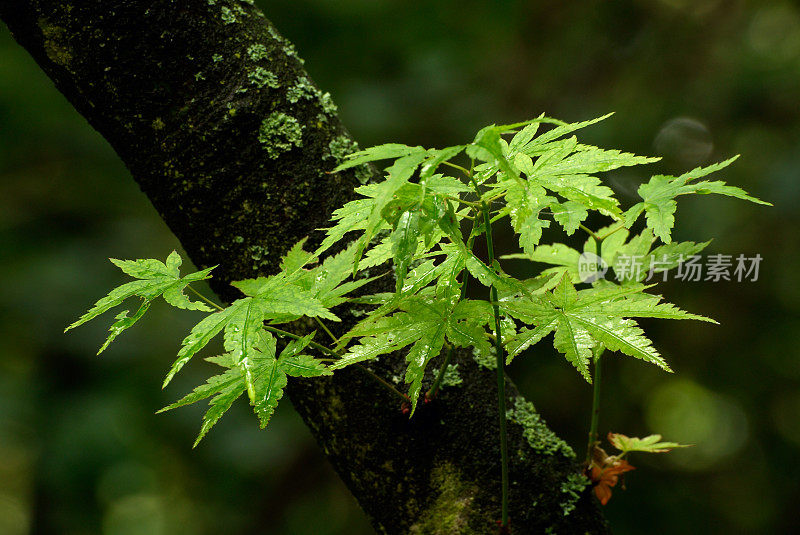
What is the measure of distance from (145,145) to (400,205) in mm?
453

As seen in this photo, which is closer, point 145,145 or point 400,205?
point 400,205

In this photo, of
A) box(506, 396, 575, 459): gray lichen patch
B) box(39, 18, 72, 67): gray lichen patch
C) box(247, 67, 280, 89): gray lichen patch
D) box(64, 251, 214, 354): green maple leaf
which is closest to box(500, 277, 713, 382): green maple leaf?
box(506, 396, 575, 459): gray lichen patch

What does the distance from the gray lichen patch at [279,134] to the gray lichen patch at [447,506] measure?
47cm

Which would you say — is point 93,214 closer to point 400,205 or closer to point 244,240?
point 244,240

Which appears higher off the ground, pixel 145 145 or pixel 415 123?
pixel 415 123

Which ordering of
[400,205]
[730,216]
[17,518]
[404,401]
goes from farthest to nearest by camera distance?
1. [17,518]
2. [730,216]
3. [404,401]
4. [400,205]

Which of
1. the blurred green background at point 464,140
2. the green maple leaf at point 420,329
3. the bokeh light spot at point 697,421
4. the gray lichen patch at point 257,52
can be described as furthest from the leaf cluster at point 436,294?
the bokeh light spot at point 697,421

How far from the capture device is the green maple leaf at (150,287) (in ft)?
1.94

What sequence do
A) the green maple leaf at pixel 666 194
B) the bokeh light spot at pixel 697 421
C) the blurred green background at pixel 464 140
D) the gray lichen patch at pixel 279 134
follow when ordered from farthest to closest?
the bokeh light spot at pixel 697 421
the blurred green background at pixel 464 140
the gray lichen patch at pixel 279 134
the green maple leaf at pixel 666 194

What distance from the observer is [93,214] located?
3.30 m

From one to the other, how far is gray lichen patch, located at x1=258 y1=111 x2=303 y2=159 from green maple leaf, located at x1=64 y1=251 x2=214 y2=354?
22 cm

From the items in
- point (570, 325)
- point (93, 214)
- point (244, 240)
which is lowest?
point (570, 325)

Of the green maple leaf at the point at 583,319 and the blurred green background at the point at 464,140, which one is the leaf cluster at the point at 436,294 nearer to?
the green maple leaf at the point at 583,319

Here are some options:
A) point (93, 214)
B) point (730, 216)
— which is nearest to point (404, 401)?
point (730, 216)
